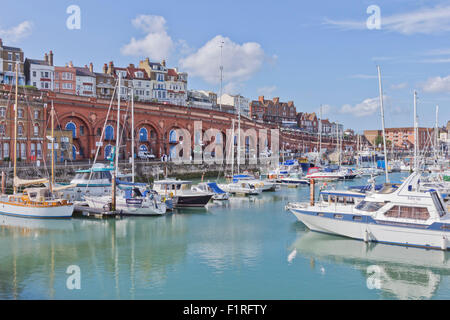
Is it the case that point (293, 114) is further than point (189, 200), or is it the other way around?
point (293, 114)

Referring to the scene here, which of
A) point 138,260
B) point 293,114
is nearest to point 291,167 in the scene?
point 138,260

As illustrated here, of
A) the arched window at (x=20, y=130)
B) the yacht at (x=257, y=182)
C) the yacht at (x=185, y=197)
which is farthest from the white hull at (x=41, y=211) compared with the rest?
the yacht at (x=257, y=182)

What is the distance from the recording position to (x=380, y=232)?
69.9ft

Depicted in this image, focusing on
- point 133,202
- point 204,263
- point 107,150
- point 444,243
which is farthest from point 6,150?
point 444,243

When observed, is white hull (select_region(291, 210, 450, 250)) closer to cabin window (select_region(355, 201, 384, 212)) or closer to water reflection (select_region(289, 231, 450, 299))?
water reflection (select_region(289, 231, 450, 299))

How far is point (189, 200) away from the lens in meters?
32.6

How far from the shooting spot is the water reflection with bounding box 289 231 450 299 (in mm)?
16256

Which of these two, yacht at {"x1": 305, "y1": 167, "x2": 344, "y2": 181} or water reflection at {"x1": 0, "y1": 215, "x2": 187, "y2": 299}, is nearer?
water reflection at {"x1": 0, "y1": 215, "x2": 187, "y2": 299}

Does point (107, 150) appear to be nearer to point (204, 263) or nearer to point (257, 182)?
point (257, 182)

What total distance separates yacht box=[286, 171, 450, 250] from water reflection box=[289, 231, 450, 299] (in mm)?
425

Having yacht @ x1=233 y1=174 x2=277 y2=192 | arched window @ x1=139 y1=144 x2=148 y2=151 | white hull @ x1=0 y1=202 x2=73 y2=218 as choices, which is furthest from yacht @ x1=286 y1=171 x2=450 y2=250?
arched window @ x1=139 y1=144 x2=148 y2=151
